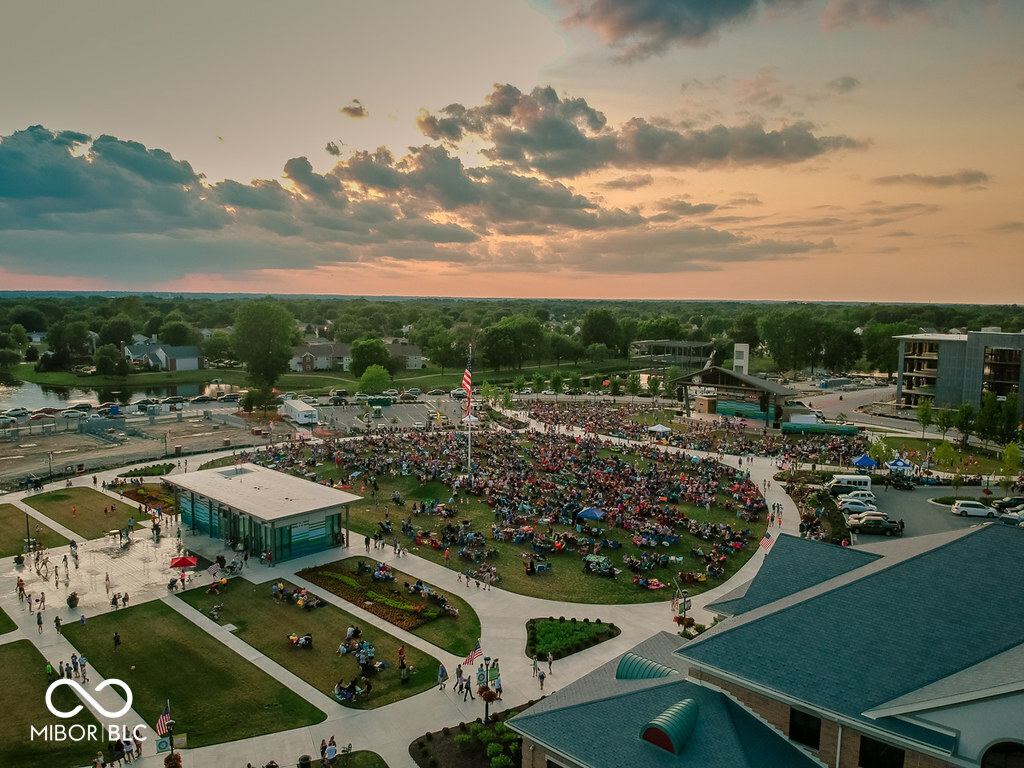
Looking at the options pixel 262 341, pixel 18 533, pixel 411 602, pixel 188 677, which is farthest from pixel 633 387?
pixel 188 677

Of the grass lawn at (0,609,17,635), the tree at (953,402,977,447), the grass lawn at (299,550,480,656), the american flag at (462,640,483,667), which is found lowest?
the grass lawn at (0,609,17,635)

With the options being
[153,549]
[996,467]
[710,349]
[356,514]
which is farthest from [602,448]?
[710,349]

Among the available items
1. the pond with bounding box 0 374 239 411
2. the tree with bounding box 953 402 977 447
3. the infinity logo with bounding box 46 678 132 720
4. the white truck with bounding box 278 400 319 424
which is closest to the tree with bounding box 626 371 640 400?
the tree with bounding box 953 402 977 447

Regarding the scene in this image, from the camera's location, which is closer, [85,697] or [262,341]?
[85,697]

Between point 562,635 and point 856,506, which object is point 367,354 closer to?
point 856,506

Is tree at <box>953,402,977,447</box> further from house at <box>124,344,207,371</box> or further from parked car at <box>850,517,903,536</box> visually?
house at <box>124,344,207,371</box>
